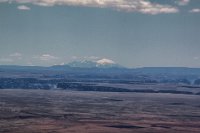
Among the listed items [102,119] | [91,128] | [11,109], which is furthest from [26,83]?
[91,128]

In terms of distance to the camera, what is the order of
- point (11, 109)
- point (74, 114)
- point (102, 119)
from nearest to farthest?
→ point (102, 119) < point (74, 114) < point (11, 109)

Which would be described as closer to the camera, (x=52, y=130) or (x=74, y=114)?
(x=52, y=130)

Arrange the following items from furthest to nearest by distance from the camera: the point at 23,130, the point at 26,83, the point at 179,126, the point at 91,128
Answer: the point at 26,83 → the point at 179,126 → the point at 91,128 → the point at 23,130

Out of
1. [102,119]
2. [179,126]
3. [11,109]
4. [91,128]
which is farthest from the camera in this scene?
[11,109]

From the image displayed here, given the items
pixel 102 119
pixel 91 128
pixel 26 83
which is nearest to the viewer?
pixel 91 128

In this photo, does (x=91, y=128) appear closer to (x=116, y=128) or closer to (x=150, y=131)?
(x=116, y=128)

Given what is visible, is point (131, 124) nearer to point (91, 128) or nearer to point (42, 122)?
point (91, 128)

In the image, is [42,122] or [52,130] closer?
[52,130]

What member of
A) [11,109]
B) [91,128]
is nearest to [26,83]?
[11,109]
